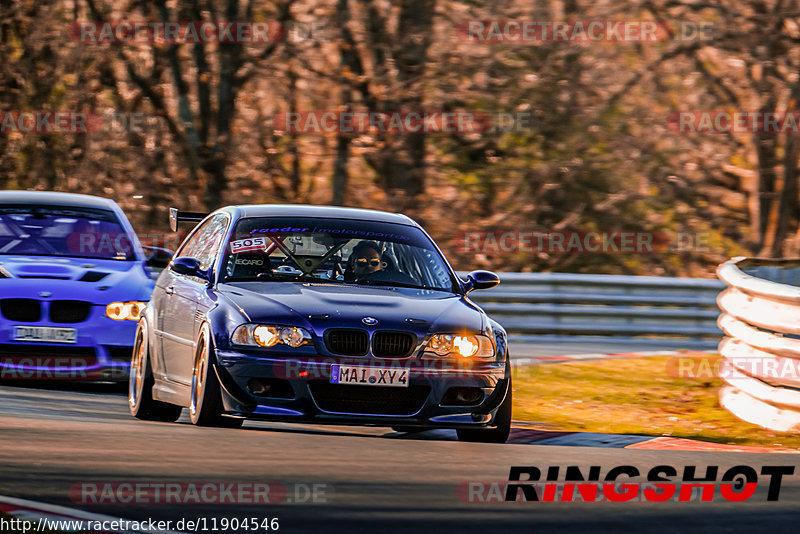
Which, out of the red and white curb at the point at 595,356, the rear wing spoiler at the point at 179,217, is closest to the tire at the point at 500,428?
the rear wing spoiler at the point at 179,217

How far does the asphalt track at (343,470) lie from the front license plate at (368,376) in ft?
1.24

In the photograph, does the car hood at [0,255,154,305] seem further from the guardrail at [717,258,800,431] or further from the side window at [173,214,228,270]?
the guardrail at [717,258,800,431]

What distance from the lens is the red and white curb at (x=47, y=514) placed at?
6086 millimetres

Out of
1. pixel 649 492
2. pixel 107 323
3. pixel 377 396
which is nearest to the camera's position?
pixel 649 492

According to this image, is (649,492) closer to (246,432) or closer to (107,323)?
(246,432)

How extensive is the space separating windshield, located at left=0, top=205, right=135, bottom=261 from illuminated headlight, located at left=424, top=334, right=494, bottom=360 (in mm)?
4929

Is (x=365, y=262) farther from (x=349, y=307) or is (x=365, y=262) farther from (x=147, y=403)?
(x=147, y=403)

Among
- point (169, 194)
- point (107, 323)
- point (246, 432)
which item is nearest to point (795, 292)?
point (246, 432)

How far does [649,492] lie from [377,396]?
6.37 feet

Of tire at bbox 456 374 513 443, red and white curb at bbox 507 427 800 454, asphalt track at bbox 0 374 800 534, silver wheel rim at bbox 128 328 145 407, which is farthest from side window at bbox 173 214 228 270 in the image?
red and white curb at bbox 507 427 800 454

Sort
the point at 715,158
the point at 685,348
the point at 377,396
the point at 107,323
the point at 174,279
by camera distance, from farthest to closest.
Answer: the point at 715,158, the point at 685,348, the point at 107,323, the point at 174,279, the point at 377,396

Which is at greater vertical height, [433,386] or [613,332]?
[433,386]

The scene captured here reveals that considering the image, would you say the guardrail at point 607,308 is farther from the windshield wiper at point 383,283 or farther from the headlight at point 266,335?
the headlight at point 266,335

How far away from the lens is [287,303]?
885cm
